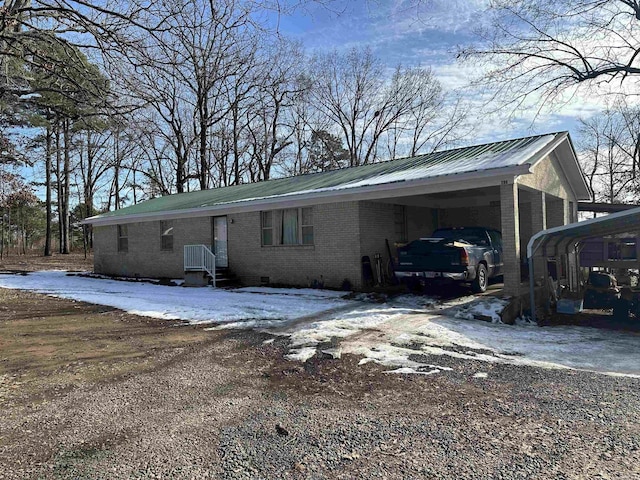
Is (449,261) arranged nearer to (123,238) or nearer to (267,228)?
(267,228)

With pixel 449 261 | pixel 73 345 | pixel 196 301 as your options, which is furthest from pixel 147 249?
pixel 449 261

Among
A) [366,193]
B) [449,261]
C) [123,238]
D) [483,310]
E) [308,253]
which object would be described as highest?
[366,193]

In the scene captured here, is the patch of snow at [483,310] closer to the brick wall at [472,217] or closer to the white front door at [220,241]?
the brick wall at [472,217]

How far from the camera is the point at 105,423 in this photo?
3.90m

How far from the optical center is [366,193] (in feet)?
39.9

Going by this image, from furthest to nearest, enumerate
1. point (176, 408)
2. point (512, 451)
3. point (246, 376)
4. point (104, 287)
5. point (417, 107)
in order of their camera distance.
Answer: point (417, 107)
point (104, 287)
point (246, 376)
point (176, 408)
point (512, 451)

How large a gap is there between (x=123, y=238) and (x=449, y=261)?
50.4 ft

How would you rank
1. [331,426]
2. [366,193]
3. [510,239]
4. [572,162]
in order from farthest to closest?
[572,162] < [366,193] < [510,239] < [331,426]

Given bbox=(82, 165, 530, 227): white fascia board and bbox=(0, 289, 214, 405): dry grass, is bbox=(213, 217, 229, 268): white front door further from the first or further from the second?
bbox=(0, 289, 214, 405): dry grass

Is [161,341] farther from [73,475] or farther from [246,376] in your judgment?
[73,475]

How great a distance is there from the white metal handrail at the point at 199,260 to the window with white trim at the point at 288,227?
77.6 inches

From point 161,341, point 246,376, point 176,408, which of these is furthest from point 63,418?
point 161,341

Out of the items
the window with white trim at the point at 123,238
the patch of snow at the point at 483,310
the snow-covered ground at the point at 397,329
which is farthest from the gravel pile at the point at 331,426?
the window with white trim at the point at 123,238

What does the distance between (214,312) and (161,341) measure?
8.61 feet
